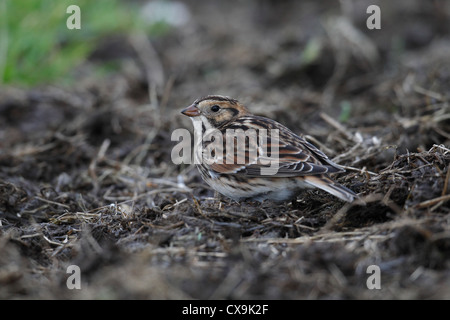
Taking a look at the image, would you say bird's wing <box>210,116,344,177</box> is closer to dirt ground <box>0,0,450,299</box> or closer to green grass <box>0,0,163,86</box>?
dirt ground <box>0,0,450,299</box>

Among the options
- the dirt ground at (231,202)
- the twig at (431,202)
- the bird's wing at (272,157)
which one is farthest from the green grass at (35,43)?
the twig at (431,202)

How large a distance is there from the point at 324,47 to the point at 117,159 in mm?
4685

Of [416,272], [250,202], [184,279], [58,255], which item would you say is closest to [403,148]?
[250,202]

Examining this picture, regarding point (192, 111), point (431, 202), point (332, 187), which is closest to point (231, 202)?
point (192, 111)

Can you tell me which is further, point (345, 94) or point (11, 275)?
point (345, 94)

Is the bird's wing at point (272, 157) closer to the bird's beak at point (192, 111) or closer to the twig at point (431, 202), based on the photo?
the bird's beak at point (192, 111)

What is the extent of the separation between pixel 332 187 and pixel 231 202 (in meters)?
1.25

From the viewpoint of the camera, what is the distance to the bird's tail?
4609 millimetres

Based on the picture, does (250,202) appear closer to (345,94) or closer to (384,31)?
(345,94)

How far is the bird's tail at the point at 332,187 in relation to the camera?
4609 mm

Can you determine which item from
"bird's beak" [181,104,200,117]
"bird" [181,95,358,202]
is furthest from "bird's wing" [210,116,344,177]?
"bird's beak" [181,104,200,117]

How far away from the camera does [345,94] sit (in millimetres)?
9453

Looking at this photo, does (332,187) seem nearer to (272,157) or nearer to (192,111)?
(272,157)
